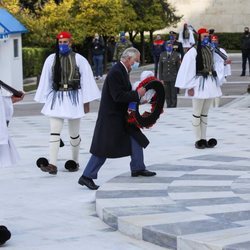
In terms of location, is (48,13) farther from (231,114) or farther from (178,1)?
(178,1)

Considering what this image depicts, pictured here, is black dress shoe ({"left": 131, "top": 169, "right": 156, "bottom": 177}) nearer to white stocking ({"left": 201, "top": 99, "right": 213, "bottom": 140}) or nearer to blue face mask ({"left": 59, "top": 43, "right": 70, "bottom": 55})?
blue face mask ({"left": 59, "top": 43, "right": 70, "bottom": 55})

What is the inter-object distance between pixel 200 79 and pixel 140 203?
193 inches

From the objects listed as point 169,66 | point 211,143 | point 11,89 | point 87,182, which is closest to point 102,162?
point 87,182

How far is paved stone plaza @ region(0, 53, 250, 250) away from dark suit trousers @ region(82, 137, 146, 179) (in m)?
0.17

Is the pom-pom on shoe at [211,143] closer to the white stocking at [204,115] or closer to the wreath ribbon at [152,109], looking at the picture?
the white stocking at [204,115]

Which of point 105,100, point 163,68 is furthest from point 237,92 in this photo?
point 105,100

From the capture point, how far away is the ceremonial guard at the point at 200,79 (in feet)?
44.2

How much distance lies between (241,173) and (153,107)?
1.34 meters

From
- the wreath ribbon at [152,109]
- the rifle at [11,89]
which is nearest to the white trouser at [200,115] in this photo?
the wreath ribbon at [152,109]

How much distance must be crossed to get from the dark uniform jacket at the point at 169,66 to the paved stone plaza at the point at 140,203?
23.5 feet

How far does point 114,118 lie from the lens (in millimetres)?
10273

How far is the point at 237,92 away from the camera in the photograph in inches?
1027

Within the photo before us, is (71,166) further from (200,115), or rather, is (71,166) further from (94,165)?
(200,115)

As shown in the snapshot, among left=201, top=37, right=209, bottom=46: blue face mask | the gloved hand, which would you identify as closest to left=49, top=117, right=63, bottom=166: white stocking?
the gloved hand
